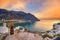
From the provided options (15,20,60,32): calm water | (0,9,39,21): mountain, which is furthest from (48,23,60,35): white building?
(0,9,39,21): mountain

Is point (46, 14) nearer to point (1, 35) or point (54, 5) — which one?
point (54, 5)

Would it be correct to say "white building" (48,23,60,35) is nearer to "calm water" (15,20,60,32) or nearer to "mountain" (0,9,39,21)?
"calm water" (15,20,60,32)

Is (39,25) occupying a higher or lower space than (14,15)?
lower

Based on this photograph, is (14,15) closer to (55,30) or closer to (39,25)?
(39,25)

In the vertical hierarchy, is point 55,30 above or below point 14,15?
below

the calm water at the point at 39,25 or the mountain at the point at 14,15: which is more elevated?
the mountain at the point at 14,15

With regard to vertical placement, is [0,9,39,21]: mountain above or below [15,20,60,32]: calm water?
above

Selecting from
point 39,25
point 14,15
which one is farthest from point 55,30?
point 14,15

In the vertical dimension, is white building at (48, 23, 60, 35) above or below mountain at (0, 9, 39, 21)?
below

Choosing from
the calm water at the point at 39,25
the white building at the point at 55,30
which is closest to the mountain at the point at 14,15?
the calm water at the point at 39,25

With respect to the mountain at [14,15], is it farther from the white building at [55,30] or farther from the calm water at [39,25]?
the white building at [55,30]

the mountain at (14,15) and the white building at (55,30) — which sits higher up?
the mountain at (14,15)

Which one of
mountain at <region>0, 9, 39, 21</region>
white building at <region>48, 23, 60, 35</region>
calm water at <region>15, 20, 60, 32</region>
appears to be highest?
mountain at <region>0, 9, 39, 21</region>

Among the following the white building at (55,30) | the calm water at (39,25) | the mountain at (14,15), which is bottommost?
the white building at (55,30)
